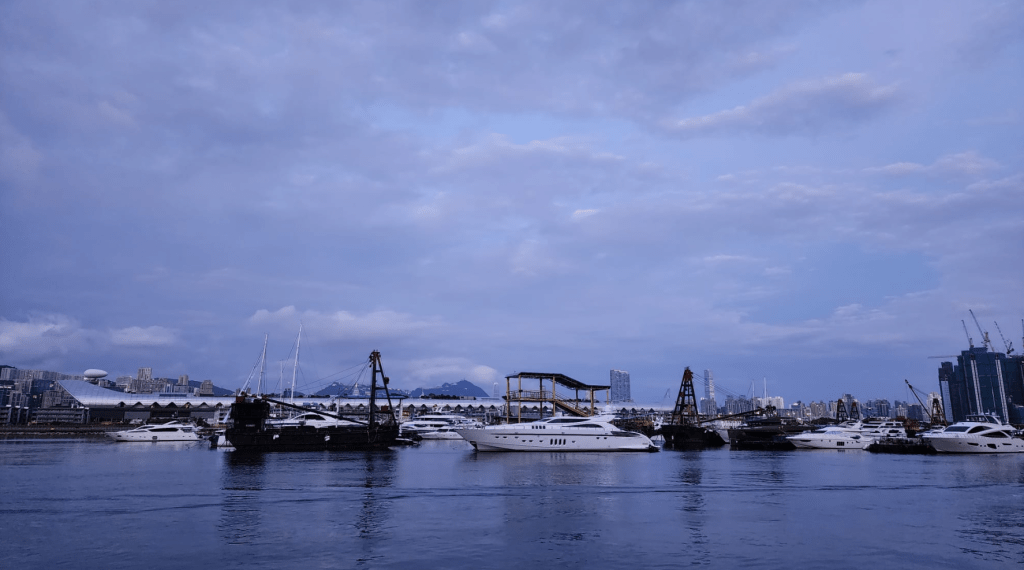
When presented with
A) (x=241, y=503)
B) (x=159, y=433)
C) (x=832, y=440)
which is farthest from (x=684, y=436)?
(x=159, y=433)

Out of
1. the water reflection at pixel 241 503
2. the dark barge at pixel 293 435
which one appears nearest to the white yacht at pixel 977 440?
the dark barge at pixel 293 435

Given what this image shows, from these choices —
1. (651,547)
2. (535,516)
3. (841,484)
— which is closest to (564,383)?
(841,484)

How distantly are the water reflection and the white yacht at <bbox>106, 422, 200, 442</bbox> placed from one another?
62604 mm

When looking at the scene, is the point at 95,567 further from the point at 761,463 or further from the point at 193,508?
the point at 761,463

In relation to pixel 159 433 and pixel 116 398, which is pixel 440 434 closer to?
pixel 159 433

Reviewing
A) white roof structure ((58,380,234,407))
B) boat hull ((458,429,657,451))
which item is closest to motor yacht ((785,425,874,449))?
boat hull ((458,429,657,451))

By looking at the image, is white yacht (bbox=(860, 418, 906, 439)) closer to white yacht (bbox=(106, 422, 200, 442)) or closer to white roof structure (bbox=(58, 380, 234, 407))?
white yacht (bbox=(106, 422, 200, 442))

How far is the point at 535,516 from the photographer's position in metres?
28.0

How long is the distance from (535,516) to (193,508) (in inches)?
645

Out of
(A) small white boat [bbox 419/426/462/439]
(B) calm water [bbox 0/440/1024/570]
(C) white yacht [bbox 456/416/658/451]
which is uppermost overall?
(C) white yacht [bbox 456/416/658/451]

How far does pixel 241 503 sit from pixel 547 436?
42130 millimetres

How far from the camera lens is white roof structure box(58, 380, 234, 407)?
17800 cm

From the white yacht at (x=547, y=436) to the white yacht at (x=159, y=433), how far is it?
209 ft

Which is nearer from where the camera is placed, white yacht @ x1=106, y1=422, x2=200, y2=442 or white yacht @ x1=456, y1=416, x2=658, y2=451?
white yacht @ x1=456, y1=416, x2=658, y2=451
